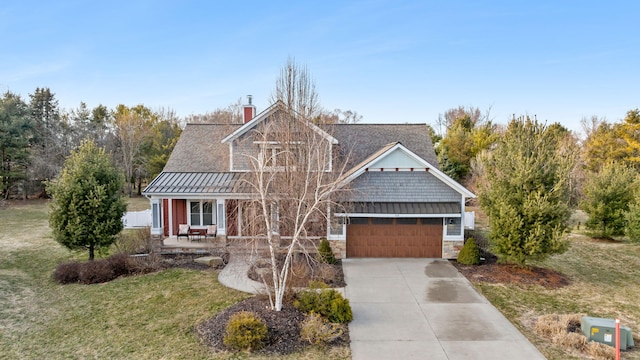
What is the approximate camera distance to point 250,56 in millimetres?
20719

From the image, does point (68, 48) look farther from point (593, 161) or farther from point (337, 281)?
point (593, 161)

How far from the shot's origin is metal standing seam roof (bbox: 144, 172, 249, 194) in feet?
60.8

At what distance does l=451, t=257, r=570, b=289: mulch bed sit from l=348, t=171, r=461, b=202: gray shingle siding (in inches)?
135

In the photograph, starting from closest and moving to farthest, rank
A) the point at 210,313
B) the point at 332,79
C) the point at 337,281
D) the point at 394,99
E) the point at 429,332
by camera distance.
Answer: the point at 429,332 < the point at 210,313 < the point at 337,281 < the point at 332,79 < the point at 394,99

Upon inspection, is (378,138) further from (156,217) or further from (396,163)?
(156,217)

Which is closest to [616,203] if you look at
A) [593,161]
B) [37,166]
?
[593,161]

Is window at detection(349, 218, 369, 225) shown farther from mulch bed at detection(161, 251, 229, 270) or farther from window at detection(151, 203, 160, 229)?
window at detection(151, 203, 160, 229)

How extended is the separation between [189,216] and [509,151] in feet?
53.6

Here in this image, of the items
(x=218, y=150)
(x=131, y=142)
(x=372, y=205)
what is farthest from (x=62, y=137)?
(x=372, y=205)

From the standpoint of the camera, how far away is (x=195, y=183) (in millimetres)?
19469

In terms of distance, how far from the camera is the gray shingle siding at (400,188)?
693 inches

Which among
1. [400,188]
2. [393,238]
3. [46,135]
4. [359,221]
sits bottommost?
[393,238]

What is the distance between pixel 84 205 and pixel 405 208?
46.2 ft

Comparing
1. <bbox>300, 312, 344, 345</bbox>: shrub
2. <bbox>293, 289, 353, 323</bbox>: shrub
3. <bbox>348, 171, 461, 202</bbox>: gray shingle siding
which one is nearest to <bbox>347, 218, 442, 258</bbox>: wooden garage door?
<bbox>348, 171, 461, 202</bbox>: gray shingle siding
